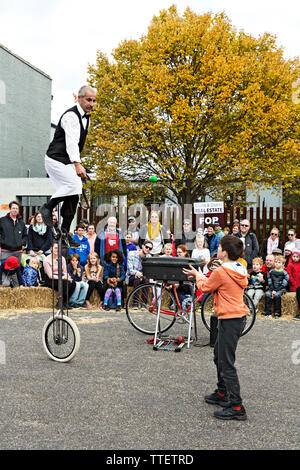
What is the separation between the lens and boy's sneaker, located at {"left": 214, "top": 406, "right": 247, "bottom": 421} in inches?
163

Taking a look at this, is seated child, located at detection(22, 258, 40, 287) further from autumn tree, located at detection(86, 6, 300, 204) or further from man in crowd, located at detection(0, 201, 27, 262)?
autumn tree, located at detection(86, 6, 300, 204)

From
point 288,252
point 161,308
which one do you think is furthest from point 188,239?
point 161,308

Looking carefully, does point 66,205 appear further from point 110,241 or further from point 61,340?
point 110,241

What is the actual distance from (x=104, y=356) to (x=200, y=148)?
1657 centimetres

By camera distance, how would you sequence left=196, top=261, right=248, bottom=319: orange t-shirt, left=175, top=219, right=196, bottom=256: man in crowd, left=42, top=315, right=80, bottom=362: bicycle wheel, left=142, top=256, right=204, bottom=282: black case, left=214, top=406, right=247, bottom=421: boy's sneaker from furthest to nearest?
left=175, top=219, right=196, bottom=256: man in crowd, left=142, top=256, right=204, bottom=282: black case, left=42, top=315, right=80, bottom=362: bicycle wheel, left=196, top=261, right=248, bottom=319: orange t-shirt, left=214, top=406, right=247, bottom=421: boy's sneaker

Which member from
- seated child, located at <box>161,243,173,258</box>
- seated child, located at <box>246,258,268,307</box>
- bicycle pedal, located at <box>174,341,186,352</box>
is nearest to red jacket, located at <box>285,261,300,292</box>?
seated child, located at <box>246,258,268,307</box>

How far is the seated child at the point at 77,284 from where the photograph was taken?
991 cm

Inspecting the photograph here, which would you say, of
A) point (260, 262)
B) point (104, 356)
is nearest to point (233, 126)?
point (260, 262)

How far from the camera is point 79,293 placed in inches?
393

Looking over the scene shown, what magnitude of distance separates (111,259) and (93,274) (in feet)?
1.79

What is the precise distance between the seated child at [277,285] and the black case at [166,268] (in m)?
3.28

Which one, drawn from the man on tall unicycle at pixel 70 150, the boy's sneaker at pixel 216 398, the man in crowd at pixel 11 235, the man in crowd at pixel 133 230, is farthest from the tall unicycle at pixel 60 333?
the man in crowd at pixel 133 230

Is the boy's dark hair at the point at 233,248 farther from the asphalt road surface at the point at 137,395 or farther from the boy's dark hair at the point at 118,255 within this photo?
the boy's dark hair at the point at 118,255

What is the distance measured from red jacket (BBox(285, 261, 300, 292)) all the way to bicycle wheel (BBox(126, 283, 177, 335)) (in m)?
2.89
